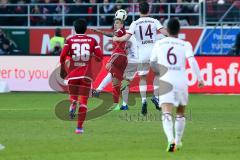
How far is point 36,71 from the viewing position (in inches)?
1113

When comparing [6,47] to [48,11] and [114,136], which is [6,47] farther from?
[114,136]

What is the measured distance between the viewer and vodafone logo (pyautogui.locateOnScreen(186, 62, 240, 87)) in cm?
2725

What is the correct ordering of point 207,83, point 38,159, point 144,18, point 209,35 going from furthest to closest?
1. point 209,35
2. point 207,83
3. point 144,18
4. point 38,159

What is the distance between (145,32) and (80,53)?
3922 millimetres

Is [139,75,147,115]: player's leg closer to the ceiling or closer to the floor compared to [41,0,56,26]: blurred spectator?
closer to the floor

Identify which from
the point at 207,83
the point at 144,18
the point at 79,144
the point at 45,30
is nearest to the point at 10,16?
the point at 45,30

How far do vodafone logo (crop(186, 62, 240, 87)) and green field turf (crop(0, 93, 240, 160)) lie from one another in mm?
4377

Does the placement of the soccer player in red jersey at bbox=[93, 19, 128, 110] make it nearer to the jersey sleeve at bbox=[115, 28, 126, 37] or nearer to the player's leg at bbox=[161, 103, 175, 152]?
the jersey sleeve at bbox=[115, 28, 126, 37]

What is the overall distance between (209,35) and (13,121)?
1510cm

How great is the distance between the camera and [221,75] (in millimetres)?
27406

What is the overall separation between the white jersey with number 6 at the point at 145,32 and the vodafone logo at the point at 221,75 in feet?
22.6

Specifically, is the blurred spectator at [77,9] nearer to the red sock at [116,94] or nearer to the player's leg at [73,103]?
the red sock at [116,94]

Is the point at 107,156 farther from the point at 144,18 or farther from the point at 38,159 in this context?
the point at 144,18

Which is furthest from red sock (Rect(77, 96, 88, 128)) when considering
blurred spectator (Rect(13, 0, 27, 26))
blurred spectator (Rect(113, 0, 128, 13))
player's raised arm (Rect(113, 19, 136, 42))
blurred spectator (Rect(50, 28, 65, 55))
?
blurred spectator (Rect(13, 0, 27, 26))
